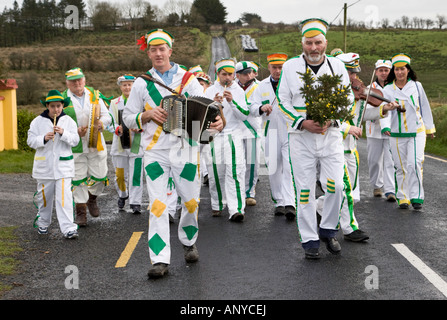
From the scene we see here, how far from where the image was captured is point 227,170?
980 cm

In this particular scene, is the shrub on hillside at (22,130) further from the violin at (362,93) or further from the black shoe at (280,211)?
the violin at (362,93)

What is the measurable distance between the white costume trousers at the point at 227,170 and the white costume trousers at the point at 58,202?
92.8 inches

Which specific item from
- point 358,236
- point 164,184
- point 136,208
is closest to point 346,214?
point 358,236

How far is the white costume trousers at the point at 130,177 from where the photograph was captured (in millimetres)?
10281

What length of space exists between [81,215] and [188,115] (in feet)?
12.3

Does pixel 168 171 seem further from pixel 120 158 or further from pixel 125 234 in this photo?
pixel 120 158

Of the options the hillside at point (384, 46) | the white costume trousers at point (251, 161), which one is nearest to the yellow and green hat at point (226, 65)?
the white costume trousers at point (251, 161)

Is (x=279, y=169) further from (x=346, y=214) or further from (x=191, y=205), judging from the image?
(x=191, y=205)

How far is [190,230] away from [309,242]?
1.35m

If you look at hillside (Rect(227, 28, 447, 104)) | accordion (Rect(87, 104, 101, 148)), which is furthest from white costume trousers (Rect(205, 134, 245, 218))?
hillside (Rect(227, 28, 447, 104))

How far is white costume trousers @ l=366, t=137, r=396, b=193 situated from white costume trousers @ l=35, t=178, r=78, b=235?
5.63 meters
